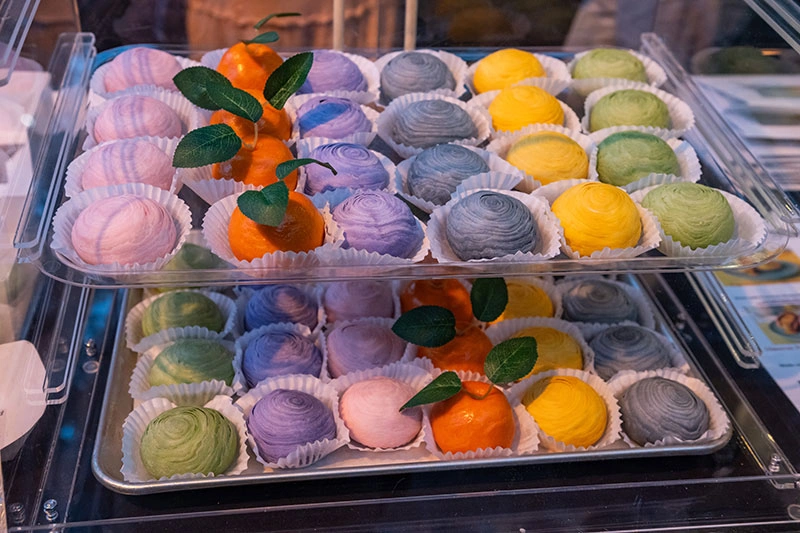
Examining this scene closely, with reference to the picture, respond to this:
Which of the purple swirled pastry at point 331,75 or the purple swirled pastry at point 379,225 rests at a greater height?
the purple swirled pastry at point 331,75

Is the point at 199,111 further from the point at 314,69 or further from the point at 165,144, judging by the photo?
the point at 314,69

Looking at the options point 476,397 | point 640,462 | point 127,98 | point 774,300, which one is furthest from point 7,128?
point 774,300

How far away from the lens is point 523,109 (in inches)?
69.0

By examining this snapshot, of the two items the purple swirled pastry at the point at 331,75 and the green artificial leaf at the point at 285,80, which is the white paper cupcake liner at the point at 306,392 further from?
the purple swirled pastry at the point at 331,75

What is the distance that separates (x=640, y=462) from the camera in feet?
5.11

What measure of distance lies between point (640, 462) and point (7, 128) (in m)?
1.35

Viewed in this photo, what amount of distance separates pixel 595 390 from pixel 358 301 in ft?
1.78

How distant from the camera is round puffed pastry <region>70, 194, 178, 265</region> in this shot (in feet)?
4.31

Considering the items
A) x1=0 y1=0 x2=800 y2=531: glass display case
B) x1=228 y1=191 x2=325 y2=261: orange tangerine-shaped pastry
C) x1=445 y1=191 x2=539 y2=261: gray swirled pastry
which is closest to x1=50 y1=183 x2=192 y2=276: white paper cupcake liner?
x1=0 y1=0 x2=800 y2=531: glass display case

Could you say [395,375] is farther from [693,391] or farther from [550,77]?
[550,77]

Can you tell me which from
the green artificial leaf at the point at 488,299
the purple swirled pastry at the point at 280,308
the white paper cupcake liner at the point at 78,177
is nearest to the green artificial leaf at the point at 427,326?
the green artificial leaf at the point at 488,299

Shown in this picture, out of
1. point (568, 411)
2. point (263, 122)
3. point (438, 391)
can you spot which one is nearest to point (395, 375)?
point (438, 391)

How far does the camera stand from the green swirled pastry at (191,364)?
1.59 m

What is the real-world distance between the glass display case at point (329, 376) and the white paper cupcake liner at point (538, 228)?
0.6 inches
